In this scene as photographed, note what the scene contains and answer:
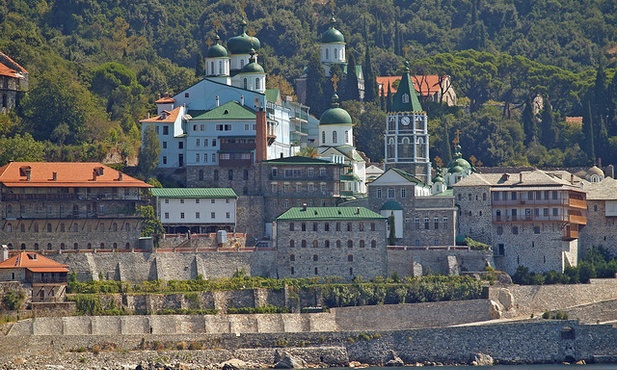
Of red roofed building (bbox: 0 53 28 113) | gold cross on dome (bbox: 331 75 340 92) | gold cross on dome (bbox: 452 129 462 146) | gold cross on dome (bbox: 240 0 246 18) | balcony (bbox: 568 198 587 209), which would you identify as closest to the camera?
balcony (bbox: 568 198 587 209)

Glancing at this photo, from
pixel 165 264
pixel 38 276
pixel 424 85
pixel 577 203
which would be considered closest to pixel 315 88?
pixel 424 85

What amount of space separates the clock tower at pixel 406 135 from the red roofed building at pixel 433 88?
765 inches

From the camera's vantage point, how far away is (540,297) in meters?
108

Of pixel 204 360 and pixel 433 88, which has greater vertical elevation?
pixel 433 88

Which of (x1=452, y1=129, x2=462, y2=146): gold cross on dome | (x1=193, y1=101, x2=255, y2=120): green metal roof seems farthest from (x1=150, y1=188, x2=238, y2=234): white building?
(x1=452, y1=129, x2=462, y2=146): gold cross on dome

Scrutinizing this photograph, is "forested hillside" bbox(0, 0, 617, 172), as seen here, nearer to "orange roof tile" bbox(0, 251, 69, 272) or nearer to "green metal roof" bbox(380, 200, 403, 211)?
"orange roof tile" bbox(0, 251, 69, 272)

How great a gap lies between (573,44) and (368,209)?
205 feet

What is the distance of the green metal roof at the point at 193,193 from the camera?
111m

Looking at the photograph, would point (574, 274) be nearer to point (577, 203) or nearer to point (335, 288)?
point (577, 203)

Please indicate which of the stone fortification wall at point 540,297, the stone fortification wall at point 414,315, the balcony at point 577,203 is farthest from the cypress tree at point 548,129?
the stone fortification wall at point 414,315

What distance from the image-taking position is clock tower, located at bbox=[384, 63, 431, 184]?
120 metres

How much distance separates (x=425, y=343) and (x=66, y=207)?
70.9ft

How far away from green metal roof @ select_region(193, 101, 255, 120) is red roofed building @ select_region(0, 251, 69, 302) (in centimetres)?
1885

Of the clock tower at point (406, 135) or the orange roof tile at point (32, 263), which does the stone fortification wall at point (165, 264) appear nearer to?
the orange roof tile at point (32, 263)
